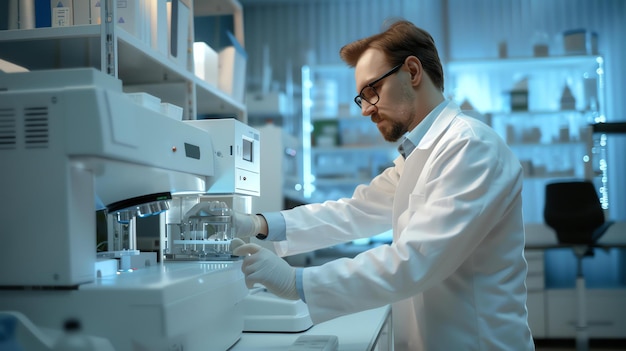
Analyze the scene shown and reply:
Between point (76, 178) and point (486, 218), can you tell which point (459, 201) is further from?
point (76, 178)

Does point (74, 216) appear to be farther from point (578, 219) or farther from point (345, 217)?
point (578, 219)

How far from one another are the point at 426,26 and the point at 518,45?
0.77 metres

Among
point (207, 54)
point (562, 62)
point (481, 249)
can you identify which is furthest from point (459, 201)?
point (562, 62)

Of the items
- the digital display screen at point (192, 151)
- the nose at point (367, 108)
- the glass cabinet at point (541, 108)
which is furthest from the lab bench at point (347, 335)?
the glass cabinet at point (541, 108)

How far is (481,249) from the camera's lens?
1.33 metres

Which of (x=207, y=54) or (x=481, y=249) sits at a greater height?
(x=207, y=54)

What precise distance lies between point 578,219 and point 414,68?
2.87m

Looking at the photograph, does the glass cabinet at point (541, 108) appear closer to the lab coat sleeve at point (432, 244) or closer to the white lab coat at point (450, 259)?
the white lab coat at point (450, 259)

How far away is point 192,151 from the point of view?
127 centimetres

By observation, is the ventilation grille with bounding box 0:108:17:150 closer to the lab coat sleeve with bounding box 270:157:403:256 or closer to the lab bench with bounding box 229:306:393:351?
the lab bench with bounding box 229:306:393:351

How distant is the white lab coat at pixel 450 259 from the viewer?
117 cm

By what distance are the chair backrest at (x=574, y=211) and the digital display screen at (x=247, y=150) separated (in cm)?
297

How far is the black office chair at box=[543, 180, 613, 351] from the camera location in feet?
12.7

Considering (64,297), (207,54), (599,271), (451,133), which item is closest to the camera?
(64,297)
